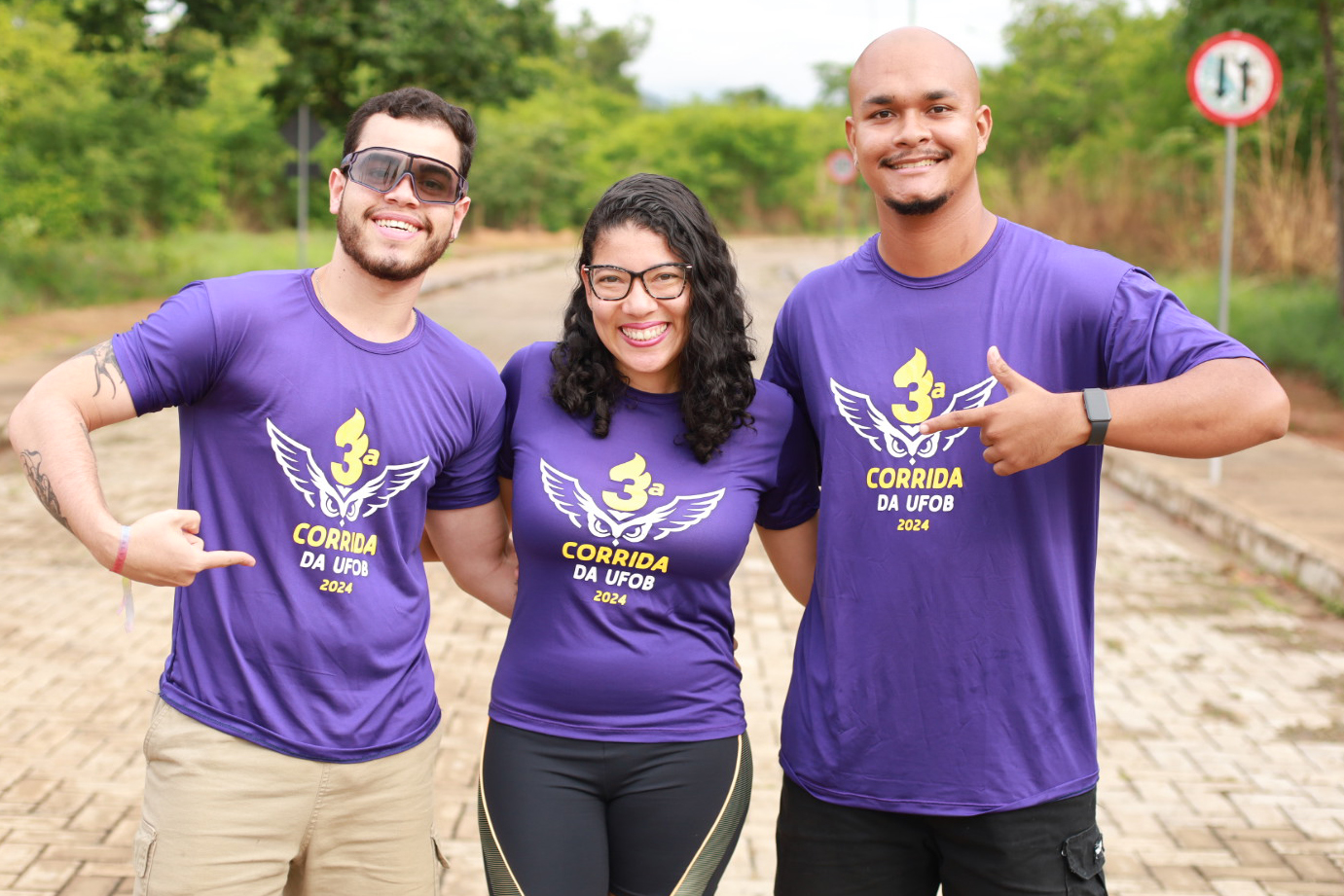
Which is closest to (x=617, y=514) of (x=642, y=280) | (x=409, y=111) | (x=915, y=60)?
(x=642, y=280)

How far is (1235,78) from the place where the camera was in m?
9.58

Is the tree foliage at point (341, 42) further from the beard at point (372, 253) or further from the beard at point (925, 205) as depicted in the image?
the beard at point (925, 205)

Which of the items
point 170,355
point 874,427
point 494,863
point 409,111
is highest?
point 409,111

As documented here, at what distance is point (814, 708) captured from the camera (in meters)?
2.79

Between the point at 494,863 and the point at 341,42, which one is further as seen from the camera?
the point at 341,42

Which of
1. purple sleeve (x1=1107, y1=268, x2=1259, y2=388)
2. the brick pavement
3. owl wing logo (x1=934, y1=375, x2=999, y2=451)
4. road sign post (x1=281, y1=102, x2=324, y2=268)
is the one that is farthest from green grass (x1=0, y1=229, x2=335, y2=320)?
purple sleeve (x1=1107, y1=268, x2=1259, y2=388)

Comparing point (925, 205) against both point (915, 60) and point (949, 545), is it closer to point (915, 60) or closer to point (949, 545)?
point (915, 60)

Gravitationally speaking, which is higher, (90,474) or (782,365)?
(782,365)

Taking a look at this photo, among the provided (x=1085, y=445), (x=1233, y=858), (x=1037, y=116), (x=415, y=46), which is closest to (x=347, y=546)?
(x=1085, y=445)

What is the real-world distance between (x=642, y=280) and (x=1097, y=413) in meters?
1.04

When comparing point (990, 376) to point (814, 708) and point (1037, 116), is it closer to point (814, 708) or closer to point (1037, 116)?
point (814, 708)

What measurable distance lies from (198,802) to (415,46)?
18903 mm

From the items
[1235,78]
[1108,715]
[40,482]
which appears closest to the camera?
[40,482]

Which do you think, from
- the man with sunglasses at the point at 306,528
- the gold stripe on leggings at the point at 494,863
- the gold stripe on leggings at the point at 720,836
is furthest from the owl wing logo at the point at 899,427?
the gold stripe on leggings at the point at 494,863
